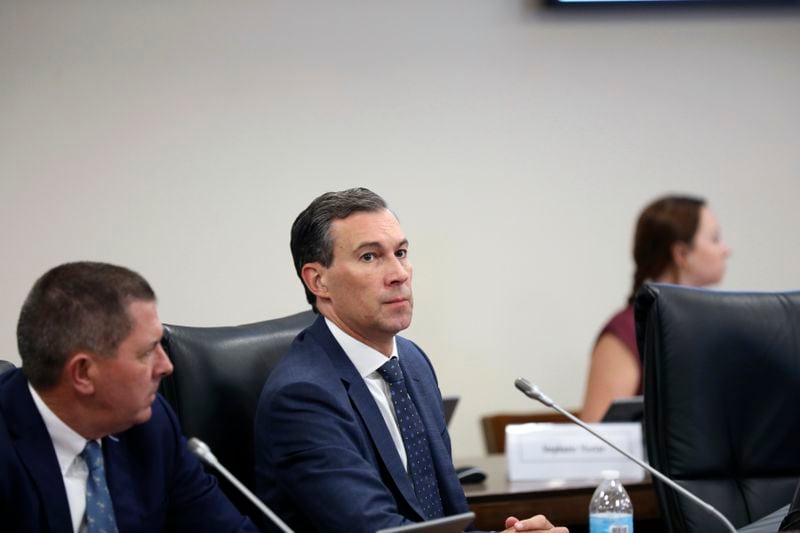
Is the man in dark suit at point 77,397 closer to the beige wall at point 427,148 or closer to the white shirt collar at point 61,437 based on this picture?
the white shirt collar at point 61,437

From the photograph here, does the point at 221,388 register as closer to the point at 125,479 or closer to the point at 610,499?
the point at 125,479

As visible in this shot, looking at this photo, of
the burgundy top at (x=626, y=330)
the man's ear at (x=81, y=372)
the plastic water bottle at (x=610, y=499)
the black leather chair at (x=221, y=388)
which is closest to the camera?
the man's ear at (x=81, y=372)

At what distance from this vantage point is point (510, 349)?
479 centimetres

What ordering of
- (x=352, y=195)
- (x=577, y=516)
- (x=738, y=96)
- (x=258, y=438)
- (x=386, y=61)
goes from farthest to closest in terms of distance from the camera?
(x=738, y=96)
(x=386, y=61)
(x=577, y=516)
(x=352, y=195)
(x=258, y=438)

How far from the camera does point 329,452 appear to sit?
2.20m

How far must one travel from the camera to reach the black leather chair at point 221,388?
93.8 inches

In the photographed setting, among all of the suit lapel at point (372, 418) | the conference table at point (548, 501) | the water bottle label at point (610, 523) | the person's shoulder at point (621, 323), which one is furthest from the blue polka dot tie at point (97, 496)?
the person's shoulder at point (621, 323)

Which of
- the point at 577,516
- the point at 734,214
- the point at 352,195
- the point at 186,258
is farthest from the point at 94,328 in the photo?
the point at 734,214

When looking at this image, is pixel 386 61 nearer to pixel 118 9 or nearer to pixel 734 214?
pixel 118 9

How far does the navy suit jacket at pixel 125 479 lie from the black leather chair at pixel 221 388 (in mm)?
194

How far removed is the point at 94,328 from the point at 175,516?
0.43 metres

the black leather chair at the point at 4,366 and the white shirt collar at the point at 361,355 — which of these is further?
the white shirt collar at the point at 361,355

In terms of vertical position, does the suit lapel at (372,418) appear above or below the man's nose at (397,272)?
below

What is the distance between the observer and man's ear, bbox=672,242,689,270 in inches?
169
